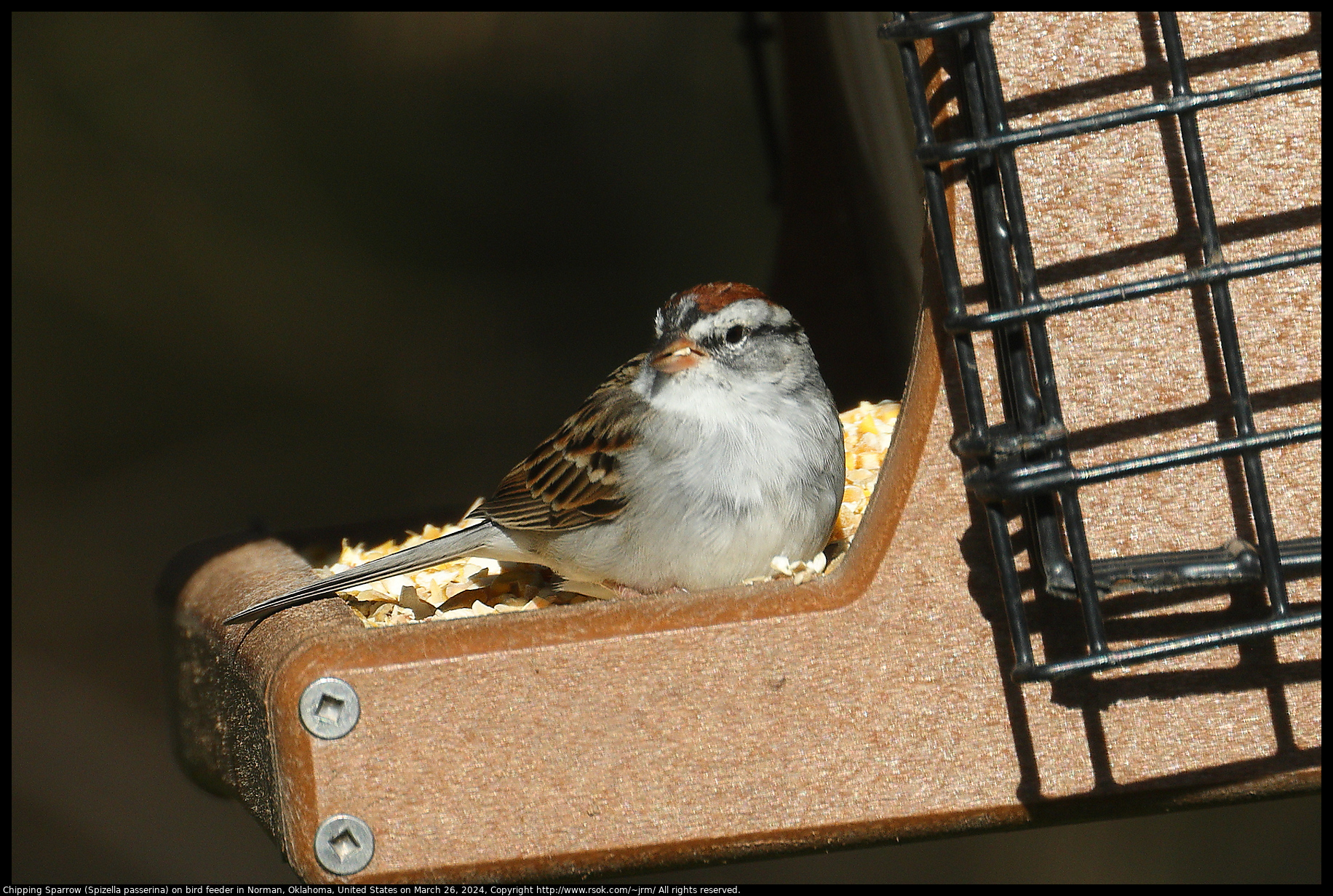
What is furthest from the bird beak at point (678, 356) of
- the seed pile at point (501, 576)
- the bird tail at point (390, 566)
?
the bird tail at point (390, 566)

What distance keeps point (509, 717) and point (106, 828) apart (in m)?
2.69

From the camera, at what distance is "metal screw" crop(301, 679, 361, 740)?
1231 mm

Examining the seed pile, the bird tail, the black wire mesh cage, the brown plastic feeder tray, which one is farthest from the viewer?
the seed pile

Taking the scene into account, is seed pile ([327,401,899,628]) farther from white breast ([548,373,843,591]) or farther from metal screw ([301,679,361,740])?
metal screw ([301,679,361,740])

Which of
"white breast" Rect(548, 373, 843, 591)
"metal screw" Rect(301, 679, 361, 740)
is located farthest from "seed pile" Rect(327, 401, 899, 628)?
"metal screw" Rect(301, 679, 361, 740)

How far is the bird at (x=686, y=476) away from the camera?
1.58 meters

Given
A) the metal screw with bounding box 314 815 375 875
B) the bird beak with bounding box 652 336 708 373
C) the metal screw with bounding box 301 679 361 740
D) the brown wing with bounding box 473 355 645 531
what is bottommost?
the metal screw with bounding box 314 815 375 875

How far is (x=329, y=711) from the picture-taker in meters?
1.24

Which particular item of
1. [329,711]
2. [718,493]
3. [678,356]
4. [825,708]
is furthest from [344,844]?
[678,356]

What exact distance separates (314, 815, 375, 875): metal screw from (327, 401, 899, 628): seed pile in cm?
38

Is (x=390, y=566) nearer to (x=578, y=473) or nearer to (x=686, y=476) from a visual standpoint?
(x=578, y=473)

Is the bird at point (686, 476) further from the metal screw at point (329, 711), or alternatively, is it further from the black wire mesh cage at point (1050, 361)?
the black wire mesh cage at point (1050, 361)

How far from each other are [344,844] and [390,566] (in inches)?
19.6

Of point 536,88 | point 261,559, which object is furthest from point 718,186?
point 261,559
